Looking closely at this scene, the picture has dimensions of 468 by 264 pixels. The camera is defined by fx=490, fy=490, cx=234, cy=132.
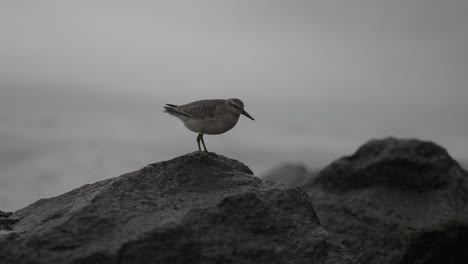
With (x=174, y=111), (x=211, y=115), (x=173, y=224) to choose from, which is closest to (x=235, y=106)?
(x=211, y=115)

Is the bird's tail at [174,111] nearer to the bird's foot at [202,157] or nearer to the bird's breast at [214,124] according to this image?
the bird's breast at [214,124]

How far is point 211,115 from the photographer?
28.7 feet

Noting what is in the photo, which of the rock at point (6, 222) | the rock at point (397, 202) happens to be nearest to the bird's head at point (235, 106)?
the rock at point (397, 202)

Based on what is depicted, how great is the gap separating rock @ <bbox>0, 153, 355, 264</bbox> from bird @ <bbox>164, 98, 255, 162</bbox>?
146cm

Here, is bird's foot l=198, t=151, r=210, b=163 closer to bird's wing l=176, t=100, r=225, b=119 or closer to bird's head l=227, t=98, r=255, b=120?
bird's wing l=176, t=100, r=225, b=119

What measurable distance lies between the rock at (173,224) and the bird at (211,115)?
146cm

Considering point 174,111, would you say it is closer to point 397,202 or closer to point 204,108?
point 204,108

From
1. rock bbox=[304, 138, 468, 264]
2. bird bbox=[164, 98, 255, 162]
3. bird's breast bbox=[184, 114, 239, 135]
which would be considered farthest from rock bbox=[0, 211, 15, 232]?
rock bbox=[304, 138, 468, 264]

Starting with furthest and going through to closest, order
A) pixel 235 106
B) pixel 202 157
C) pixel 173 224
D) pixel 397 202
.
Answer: pixel 397 202, pixel 235 106, pixel 202 157, pixel 173 224

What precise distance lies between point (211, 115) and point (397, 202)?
16.3 ft

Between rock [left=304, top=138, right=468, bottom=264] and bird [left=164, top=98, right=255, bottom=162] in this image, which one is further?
rock [left=304, top=138, right=468, bottom=264]

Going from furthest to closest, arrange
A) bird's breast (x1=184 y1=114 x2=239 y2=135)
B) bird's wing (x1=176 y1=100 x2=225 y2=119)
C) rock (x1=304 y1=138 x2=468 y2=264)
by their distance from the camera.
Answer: rock (x1=304 y1=138 x2=468 y2=264) → bird's wing (x1=176 y1=100 x2=225 y2=119) → bird's breast (x1=184 y1=114 x2=239 y2=135)

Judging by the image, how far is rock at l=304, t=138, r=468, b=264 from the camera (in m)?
9.43

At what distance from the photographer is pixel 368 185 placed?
11719 mm
